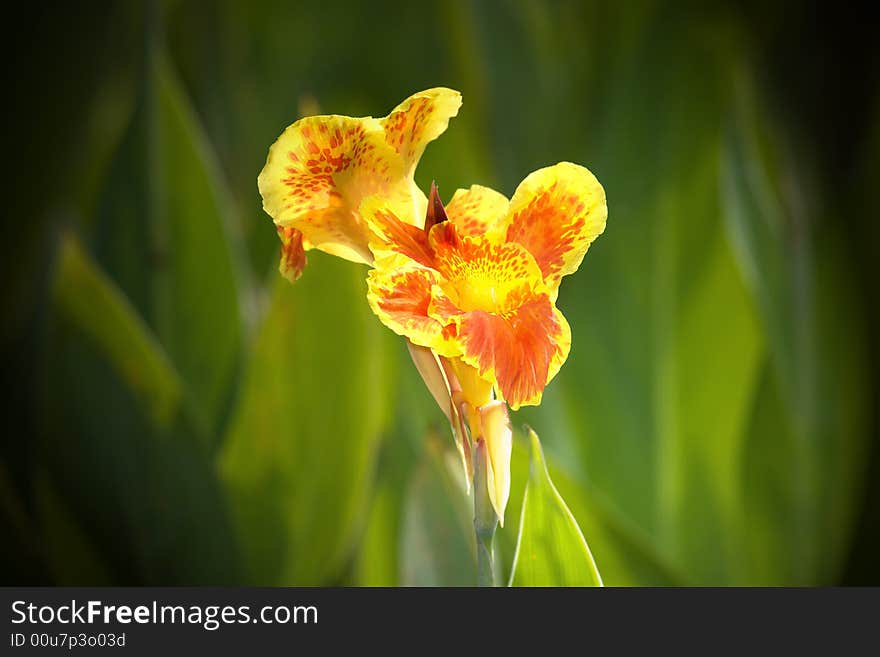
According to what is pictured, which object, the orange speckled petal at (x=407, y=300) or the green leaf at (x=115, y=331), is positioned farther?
the green leaf at (x=115, y=331)

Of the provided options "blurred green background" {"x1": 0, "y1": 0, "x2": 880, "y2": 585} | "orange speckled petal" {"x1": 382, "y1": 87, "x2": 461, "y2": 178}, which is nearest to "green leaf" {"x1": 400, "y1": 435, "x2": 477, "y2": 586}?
"blurred green background" {"x1": 0, "y1": 0, "x2": 880, "y2": 585}

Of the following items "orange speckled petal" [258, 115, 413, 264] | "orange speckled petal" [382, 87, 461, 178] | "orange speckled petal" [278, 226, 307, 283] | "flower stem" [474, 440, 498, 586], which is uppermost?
"orange speckled petal" [382, 87, 461, 178]

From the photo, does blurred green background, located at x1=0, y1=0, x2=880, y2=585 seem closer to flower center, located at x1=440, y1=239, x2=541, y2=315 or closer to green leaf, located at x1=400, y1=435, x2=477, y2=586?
green leaf, located at x1=400, y1=435, x2=477, y2=586

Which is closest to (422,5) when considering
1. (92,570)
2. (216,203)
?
(216,203)

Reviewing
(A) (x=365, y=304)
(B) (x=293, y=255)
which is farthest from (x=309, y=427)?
(B) (x=293, y=255)

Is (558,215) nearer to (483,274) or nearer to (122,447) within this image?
(483,274)

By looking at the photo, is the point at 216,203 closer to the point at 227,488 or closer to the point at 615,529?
the point at 227,488

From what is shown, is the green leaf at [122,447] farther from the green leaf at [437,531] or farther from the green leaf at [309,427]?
the green leaf at [437,531]

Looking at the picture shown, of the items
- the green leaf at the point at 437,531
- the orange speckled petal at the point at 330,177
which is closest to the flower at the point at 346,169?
the orange speckled petal at the point at 330,177
